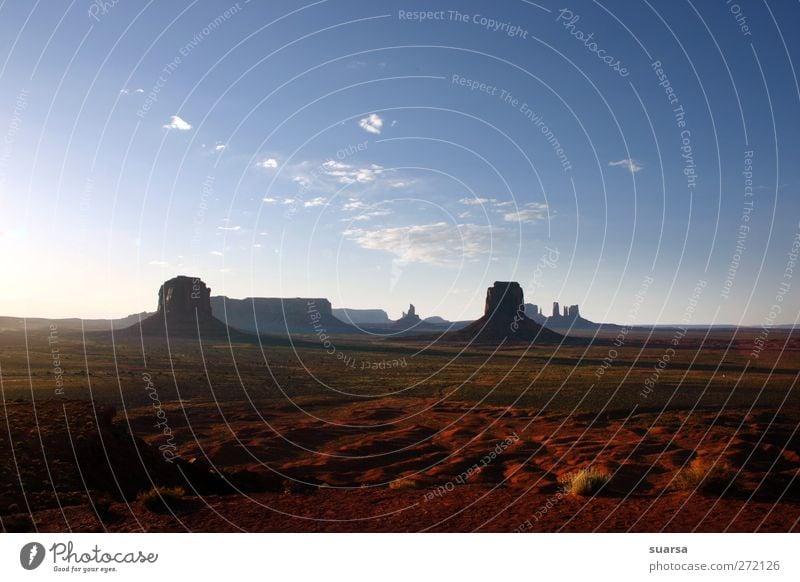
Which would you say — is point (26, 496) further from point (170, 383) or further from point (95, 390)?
point (170, 383)

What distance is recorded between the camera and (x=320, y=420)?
3522cm

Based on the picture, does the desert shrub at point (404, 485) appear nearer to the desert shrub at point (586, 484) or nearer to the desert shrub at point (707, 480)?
the desert shrub at point (586, 484)

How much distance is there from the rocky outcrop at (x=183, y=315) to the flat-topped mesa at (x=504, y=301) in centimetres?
8602

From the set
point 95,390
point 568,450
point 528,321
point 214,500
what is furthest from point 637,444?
point 528,321

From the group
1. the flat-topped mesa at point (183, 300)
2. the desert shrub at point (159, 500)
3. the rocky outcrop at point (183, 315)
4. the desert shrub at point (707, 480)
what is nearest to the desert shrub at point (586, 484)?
the desert shrub at point (707, 480)

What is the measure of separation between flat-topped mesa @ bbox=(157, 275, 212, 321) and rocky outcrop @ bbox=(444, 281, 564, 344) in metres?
81.9

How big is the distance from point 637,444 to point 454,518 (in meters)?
16.1

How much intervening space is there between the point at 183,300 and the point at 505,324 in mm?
108014

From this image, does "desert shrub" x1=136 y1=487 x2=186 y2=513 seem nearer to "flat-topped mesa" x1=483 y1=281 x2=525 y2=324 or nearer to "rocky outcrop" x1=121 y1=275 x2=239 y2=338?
"rocky outcrop" x1=121 y1=275 x2=239 y2=338

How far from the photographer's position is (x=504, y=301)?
551ft

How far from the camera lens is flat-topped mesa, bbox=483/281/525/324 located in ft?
539
